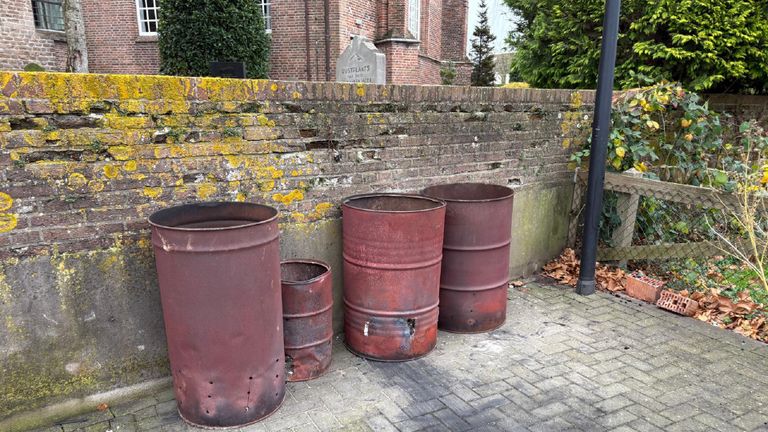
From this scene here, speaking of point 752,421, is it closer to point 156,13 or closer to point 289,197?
point 289,197

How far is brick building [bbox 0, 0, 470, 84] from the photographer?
13172 millimetres

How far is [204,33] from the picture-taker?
12.0m

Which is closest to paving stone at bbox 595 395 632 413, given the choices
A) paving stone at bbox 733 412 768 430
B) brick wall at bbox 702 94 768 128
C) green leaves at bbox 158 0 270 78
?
paving stone at bbox 733 412 768 430

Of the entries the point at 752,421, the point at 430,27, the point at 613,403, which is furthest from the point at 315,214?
the point at 430,27

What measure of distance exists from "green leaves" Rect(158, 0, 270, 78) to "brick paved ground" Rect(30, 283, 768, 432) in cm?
1059

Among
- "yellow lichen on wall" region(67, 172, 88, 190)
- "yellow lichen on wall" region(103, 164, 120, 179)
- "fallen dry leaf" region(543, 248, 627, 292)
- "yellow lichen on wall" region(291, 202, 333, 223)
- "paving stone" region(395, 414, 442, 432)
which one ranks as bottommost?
"paving stone" region(395, 414, 442, 432)

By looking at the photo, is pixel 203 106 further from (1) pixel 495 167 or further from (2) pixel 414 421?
(1) pixel 495 167

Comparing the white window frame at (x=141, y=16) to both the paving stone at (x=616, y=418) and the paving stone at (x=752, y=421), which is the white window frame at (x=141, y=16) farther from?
the paving stone at (x=752, y=421)

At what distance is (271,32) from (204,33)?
10.7 ft

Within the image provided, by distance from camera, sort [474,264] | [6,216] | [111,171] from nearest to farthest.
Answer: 1. [6,216]
2. [111,171]
3. [474,264]

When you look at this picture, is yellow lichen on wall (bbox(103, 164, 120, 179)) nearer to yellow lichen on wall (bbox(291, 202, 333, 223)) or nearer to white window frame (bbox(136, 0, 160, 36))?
yellow lichen on wall (bbox(291, 202, 333, 223))

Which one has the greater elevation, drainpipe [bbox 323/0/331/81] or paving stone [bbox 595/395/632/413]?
drainpipe [bbox 323/0/331/81]

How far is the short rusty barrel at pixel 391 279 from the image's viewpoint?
11.4ft

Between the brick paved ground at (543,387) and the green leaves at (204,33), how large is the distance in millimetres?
10588
